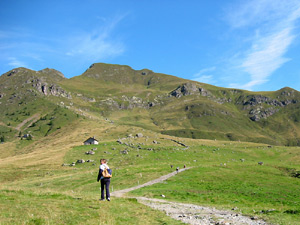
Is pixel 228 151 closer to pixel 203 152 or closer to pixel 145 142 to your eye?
pixel 203 152

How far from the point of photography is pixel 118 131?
467 feet

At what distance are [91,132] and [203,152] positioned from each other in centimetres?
7859

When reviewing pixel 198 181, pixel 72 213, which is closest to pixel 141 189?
pixel 198 181

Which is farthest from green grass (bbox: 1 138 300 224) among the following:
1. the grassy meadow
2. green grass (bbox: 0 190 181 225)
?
green grass (bbox: 0 190 181 225)

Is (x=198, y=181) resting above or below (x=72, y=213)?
below

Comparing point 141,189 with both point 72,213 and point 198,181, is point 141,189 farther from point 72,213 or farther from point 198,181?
point 72,213

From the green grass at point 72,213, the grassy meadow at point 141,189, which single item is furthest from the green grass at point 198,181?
the green grass at point 72,213

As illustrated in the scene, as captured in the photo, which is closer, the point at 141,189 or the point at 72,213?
the point at 72,213

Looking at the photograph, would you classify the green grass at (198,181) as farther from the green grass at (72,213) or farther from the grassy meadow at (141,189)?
the green grass at (72,213)

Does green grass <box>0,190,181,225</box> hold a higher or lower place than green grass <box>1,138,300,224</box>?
higher

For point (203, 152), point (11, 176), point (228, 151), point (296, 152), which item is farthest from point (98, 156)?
point (296, 152)

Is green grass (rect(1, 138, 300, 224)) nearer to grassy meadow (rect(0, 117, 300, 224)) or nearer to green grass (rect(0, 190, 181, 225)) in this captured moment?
grassy meadow (rect(0, 117, 300, 224))

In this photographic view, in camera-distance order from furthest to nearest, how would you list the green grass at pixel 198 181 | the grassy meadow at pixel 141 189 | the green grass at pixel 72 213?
the green grass at pixel 198 181
the grassy meadow at pixel 141 189
the green grass at pixel 72 213

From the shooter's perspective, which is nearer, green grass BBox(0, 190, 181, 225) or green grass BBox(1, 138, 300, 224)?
green grass BBox(0, 190, 181, 225)
